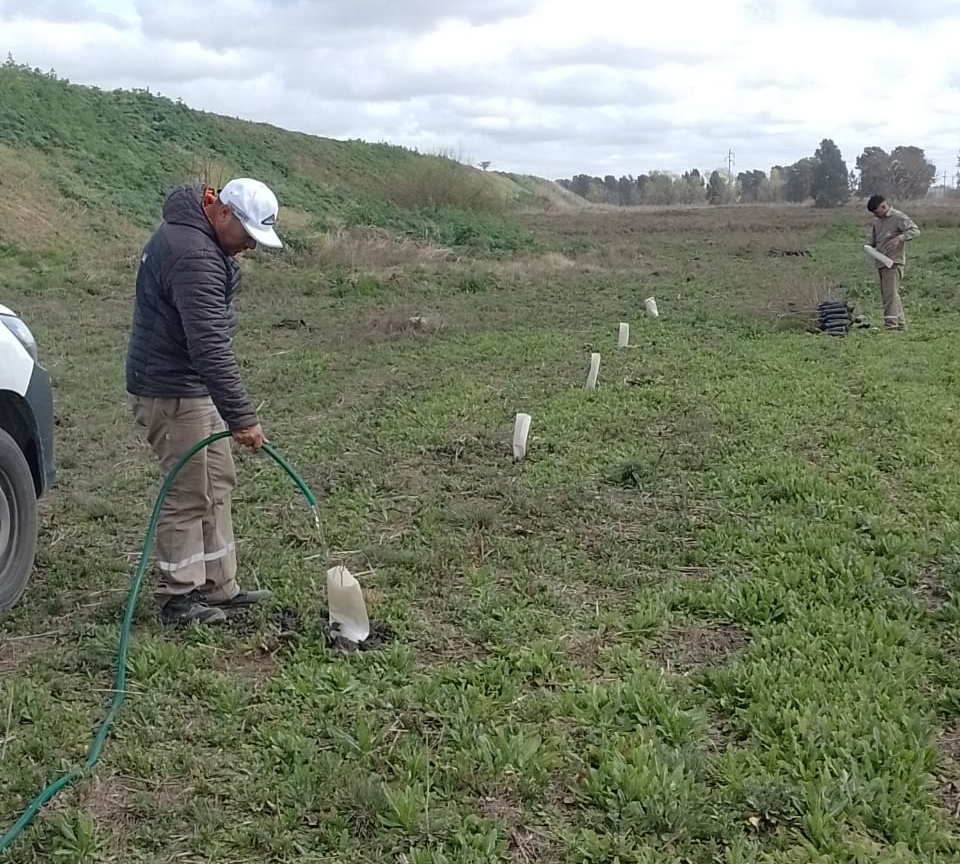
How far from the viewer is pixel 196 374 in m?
4.00

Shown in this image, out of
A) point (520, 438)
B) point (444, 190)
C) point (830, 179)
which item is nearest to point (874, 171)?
point (830, 179)

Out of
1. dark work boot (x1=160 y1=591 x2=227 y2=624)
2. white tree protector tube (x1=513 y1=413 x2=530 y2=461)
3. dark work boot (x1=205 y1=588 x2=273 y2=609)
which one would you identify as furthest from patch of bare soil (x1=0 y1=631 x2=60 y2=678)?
white tree protector tube (x1=513 y1=413 x2=530 y2=461)

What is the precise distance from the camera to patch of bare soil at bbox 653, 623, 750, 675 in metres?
3.82

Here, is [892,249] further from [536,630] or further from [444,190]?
[444,190]

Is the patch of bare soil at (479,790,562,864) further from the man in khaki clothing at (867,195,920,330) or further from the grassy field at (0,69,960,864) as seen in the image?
the man in khaki clothing at (867,195,920,330)

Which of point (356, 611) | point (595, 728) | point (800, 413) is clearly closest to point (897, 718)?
point (595, 728)

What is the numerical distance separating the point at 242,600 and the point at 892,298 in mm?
10070

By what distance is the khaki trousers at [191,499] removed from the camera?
159 inches

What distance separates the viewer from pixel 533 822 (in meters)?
2.88

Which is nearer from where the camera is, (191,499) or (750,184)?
(191,499)

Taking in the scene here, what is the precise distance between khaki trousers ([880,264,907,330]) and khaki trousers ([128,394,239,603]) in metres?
9.83

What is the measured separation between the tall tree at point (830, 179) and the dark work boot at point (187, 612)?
64666 mm

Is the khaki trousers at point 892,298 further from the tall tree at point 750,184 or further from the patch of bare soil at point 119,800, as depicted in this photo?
the tall tree at point 750,184

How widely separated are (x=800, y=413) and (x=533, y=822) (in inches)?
210
